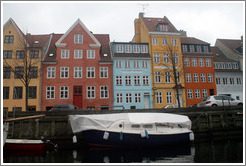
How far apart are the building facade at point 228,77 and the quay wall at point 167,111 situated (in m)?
16.4

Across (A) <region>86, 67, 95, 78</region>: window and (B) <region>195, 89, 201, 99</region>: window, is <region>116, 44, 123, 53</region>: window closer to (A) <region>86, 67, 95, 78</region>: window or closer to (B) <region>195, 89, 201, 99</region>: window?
(A) <region>86, 67, 95, 78</region>: window

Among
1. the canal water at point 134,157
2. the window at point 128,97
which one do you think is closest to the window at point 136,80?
the window at point 128,97

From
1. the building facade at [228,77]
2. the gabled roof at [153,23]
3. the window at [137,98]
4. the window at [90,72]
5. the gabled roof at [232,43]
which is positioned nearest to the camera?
the window at [90,72]

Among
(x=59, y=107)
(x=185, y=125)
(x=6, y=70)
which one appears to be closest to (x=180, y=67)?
(x=185, y=125)

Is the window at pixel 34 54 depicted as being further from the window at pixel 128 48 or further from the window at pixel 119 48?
the window at pixel 128 48

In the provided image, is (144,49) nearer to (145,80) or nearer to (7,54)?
(145,80)

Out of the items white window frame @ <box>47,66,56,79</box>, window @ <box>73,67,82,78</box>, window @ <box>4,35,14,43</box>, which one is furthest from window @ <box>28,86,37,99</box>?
window @ <box>4,35,14,43</box>

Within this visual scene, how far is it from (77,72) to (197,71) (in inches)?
852

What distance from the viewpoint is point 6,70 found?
1283 inches

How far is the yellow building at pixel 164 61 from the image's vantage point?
3562 centimetres

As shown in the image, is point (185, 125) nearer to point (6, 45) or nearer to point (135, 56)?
point (135, 56)

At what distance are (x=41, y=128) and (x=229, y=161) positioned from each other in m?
15.9

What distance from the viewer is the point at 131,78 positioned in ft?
115

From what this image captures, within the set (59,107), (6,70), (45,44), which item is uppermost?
(45,44)
